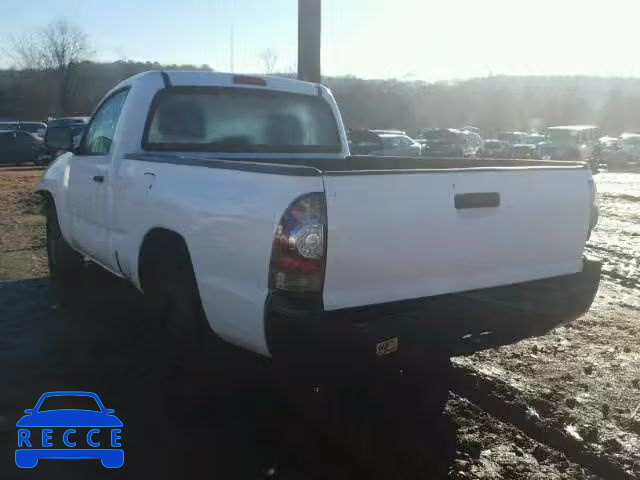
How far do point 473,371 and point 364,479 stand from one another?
1.78 m

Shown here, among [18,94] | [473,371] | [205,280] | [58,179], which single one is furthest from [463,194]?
[18,94]

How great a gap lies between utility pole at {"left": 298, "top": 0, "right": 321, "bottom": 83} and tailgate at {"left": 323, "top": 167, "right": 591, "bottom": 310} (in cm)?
746

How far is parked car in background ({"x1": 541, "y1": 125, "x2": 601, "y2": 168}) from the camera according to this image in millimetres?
30953

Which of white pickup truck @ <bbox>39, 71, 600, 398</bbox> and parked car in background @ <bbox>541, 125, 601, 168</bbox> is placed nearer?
white pickup truck @ <bbox>39, 71, 600, 398</bbox>

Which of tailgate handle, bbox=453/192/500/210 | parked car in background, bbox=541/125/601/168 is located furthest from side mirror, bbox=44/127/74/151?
parked car in background, bbox=541/125/601/168

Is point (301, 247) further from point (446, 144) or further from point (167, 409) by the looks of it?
point (446, 144)

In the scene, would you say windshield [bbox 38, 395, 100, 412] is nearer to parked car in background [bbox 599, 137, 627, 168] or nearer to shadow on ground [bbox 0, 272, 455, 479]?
shadow on ground [bbox 0, 272, 455, 479]

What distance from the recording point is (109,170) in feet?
17.0

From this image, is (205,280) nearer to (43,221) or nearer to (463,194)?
(463,194)

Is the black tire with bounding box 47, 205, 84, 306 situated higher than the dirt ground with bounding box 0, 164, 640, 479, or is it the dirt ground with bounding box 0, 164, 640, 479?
the black tire with bounding box 47, 205, 84, 306

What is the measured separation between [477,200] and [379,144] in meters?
20.0

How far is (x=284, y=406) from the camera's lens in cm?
434

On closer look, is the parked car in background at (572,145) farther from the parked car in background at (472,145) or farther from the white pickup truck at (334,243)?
the white pickup truck at (334,243)

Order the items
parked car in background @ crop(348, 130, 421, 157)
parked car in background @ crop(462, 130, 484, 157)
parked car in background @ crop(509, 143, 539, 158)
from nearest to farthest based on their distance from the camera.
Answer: parked car in background @ crop(348, 130, 421, 157) → parked car in background @ crop(509, 143, 539, 158) → parked car in background @ crop(462, 130, 484, 157)
